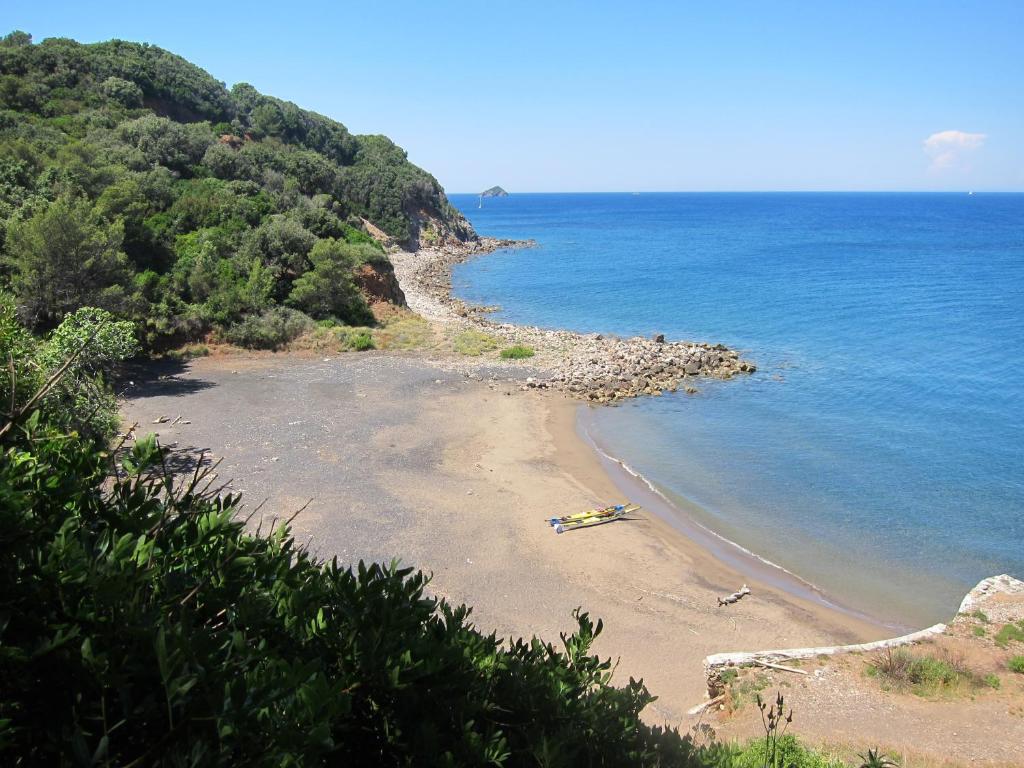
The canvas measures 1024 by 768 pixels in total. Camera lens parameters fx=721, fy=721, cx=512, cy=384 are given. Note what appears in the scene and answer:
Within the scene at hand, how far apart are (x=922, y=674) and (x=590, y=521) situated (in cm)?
777

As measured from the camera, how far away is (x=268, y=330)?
30234mm

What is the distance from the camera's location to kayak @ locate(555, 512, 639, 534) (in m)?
16.5

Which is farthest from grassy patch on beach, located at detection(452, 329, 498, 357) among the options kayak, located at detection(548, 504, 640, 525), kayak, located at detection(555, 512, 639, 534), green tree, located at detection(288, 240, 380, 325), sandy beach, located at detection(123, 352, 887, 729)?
kayak, located at detection(555, 512, 639, 534)

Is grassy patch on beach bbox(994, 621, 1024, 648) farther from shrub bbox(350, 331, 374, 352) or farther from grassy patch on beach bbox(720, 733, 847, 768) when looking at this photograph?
shrub bbox(350, 331, 374, 352)

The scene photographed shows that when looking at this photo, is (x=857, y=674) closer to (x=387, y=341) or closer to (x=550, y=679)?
(x=550, y=679)

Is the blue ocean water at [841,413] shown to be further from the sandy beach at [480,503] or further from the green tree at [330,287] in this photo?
the green tree at [330,287]

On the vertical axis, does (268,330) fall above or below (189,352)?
above

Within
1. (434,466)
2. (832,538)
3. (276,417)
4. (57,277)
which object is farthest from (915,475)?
(57,277)

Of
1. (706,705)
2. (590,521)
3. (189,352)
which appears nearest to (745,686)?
(706,705)

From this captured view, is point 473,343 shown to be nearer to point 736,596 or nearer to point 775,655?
point 736,596

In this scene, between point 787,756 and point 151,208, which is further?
point 151,208

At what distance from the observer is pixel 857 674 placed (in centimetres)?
1059

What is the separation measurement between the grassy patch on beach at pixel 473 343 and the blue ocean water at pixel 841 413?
7492 mm

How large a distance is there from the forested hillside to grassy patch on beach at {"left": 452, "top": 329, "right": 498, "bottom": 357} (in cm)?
512
